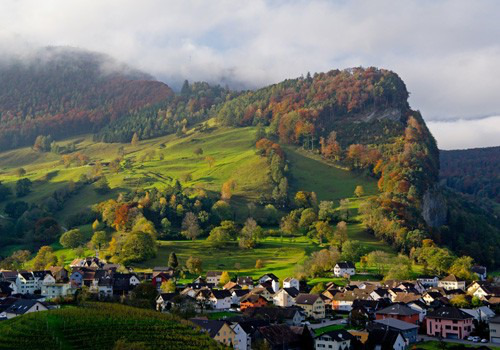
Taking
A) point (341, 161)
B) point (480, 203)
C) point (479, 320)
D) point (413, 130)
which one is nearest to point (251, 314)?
point (479, 320)

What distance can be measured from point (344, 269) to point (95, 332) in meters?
48.2

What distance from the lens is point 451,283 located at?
80.4 meters

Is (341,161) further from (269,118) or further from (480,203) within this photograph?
(480,203)

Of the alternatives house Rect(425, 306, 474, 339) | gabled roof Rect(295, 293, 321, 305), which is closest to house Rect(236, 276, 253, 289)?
gabled roof Rect(295, 293, 321, 305)

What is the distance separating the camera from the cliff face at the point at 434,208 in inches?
4759

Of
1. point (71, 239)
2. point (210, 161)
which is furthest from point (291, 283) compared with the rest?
point (210, 161)

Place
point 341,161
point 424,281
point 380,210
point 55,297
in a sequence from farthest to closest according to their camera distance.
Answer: point 341,161 < point 380,210 < point 424,281 < point 55,297

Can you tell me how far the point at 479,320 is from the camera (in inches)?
2421

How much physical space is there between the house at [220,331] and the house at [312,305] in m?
16.7

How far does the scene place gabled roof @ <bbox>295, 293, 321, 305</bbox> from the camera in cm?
6750

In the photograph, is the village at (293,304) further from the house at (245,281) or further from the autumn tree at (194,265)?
the autumn tree at (194,265)

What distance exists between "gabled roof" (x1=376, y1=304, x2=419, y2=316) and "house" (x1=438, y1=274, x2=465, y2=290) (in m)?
19.1

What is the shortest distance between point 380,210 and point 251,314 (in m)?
48.8

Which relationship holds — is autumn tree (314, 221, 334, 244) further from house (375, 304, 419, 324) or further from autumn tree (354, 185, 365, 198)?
house (375, 304, 419, 324)
